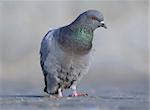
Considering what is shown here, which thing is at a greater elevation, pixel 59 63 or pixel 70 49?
pixel 70 49

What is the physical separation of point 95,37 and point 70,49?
1291 cm

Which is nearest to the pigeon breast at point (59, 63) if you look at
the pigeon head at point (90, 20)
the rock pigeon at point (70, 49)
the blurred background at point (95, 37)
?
the rock pigeon at point (70, 49)

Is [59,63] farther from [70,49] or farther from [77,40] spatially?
[77,40]

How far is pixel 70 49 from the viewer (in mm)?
14273

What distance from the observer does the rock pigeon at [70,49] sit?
14266 millimetres

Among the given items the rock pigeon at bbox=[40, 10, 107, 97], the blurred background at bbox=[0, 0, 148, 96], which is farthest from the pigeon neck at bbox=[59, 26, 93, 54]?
the blurred background at bbox=[0, 0, 148, 96]

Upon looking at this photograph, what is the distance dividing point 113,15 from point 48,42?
14.8 m

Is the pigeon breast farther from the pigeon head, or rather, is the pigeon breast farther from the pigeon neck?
the pigeon head

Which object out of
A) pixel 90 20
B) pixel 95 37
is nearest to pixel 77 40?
pixel 90 20

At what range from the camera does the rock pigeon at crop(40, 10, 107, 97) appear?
1427 centimetres

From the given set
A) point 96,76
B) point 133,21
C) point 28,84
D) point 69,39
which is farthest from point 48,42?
point 133,21

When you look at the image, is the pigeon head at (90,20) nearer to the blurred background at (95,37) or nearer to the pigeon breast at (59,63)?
the pigeon breast at (59,63)

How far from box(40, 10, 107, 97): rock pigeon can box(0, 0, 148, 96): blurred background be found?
9.81 m

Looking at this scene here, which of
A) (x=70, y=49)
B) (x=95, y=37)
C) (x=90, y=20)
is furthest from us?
(x=95, y=37)
